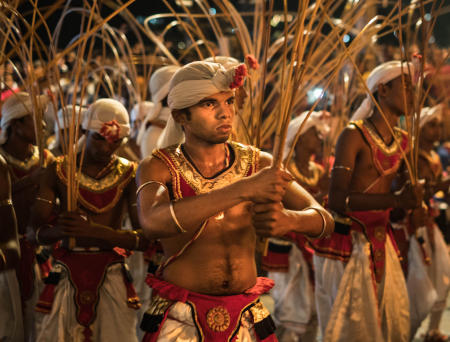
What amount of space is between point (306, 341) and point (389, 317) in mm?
1469

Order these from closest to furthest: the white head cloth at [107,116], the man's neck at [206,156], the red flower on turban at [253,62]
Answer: the man's neck at [206,156] → the red flower on turban at [253,62] → the white head cloth at [107,116]

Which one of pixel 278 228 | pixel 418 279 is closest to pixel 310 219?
pixel 278 228

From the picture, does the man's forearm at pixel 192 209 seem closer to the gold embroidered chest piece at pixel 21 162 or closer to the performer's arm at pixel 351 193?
the performer's arm at pixel 351 193

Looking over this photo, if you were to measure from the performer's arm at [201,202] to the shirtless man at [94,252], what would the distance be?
1.32m

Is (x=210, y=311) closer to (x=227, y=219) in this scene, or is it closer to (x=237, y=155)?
(x=227, y=219)

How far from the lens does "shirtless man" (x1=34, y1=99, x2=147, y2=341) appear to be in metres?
3.98

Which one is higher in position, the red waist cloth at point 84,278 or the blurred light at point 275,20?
the blurred light at point 275,20

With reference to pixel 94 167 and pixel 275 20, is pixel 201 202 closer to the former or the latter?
pixel 94 167

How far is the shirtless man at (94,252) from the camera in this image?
3.98 m

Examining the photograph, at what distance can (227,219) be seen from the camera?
9.25 ft

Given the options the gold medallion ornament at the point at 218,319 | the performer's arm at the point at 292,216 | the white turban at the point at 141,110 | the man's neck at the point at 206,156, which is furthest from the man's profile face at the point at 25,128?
the gold medallion ornament at the point at 218,319

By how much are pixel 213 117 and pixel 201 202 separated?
18.8 inches

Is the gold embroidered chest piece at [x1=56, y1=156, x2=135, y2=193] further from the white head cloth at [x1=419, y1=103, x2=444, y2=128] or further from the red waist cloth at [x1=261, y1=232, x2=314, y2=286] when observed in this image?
the white head cloth at [x1=419, y1=103, x2=444, y2=128]

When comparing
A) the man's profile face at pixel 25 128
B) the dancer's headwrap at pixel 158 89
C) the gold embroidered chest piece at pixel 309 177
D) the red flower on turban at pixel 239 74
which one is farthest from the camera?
the gold embroidered chest piece at pixel 309 177
